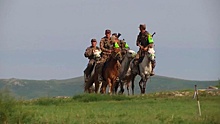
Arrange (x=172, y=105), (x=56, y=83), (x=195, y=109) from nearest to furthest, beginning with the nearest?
(x=195, y=109)
(x=172, y=105)
(x=56, y=83)

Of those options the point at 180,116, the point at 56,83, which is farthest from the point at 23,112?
the point at 56,83

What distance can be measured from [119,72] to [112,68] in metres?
1.68

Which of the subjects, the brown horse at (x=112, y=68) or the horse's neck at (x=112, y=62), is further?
the horse's neck at (x=112, y=62)

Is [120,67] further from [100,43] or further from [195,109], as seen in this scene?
[195,109]

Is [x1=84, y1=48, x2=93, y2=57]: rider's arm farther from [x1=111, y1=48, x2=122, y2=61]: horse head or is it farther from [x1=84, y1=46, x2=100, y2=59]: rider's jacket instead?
[x1=111, y1=48, x2=122, y2=61]: horse head

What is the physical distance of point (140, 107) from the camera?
20.9 meters

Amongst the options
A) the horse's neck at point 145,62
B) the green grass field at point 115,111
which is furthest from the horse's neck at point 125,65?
the green grass field at point 115,111

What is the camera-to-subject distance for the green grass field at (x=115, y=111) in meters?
16.8

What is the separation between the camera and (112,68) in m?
28.5

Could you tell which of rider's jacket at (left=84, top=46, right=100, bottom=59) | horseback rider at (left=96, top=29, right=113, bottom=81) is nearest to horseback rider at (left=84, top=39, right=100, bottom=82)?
rider's jacket at (left=84, top=46, right=100, bottom=59)

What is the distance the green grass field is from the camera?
55.3ft

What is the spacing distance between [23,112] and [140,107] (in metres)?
4.67

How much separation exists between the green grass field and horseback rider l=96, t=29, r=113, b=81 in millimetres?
4366

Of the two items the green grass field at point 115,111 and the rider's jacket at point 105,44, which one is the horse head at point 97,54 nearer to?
the rider's jacket at point 105,44
